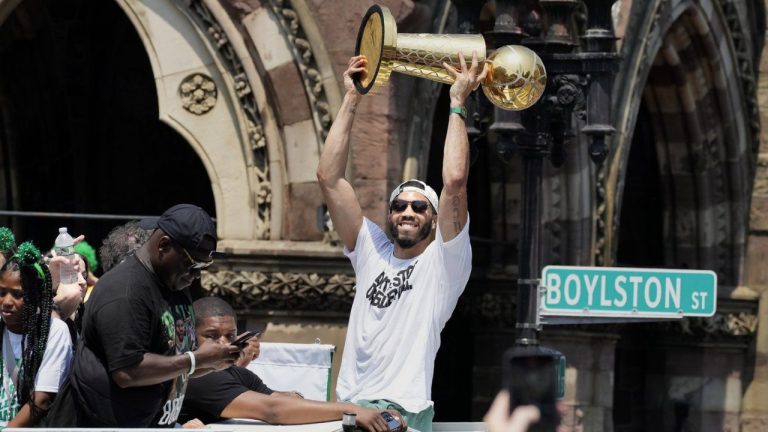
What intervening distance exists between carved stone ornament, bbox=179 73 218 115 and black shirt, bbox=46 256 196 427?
5439 millimetres

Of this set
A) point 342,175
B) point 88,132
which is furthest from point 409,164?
point 342,175

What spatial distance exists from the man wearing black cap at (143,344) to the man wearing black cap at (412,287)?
3.42 ft

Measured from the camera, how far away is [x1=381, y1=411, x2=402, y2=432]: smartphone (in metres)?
7.39

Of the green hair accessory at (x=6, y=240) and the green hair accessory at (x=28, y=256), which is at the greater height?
the green hair accessory at (x=6, y=240)

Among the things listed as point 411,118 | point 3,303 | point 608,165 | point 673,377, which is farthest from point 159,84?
point 673,377

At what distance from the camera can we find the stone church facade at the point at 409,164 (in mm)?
12602

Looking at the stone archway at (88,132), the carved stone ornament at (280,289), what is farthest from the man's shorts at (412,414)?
the stone archway at (88,132)

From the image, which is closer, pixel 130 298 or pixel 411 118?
pixel 130 298

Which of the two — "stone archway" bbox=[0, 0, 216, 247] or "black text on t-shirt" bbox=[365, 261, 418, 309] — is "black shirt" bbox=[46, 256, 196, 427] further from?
"stone archway" bbox=[0, 0, 216, 247]

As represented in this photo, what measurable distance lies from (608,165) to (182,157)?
10.1ft

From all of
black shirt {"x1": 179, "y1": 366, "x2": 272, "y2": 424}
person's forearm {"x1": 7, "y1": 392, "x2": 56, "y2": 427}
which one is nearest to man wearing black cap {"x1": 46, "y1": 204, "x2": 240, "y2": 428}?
person's forearm {"x1": 7, "y1": 392, "x2": 56, "y2": 427}

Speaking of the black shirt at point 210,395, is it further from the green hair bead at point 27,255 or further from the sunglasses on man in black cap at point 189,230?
the sunglasses on man in black cap at point 189,230

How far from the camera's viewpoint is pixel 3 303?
7.79 metres

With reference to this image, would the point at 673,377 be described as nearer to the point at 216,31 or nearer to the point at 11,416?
the point at 216,31
